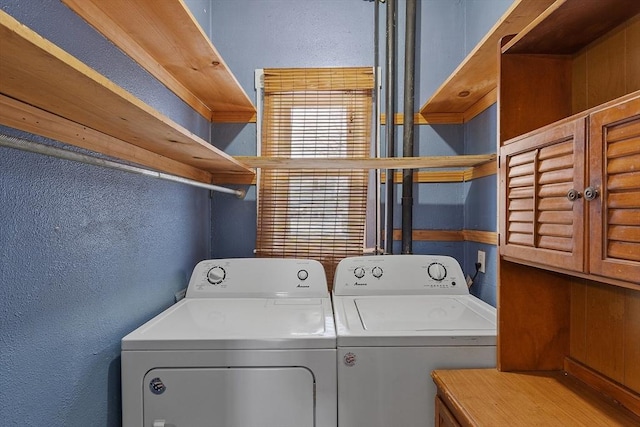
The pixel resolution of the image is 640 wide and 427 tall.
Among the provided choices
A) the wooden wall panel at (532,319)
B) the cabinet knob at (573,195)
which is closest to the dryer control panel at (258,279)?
the wooden wall panel at (532,319)

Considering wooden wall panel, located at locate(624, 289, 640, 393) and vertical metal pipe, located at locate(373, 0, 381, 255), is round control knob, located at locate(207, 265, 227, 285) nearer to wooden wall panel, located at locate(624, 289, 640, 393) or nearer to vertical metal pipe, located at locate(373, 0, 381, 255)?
vertical metal pipe, located at locate(373, 0, 381, 255)

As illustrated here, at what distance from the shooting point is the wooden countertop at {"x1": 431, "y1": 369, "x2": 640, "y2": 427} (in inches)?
37.3

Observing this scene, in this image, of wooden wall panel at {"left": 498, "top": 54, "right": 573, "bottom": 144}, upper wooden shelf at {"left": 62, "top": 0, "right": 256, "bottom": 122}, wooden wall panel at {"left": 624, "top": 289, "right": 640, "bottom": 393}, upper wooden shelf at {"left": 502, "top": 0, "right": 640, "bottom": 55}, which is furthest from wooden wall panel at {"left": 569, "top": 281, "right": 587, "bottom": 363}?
upper wooden shelf at {"left": 62, "top": 0, "right": 256, "bottom": 122}

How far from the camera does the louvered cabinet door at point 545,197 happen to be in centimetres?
88

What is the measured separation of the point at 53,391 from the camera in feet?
3.33

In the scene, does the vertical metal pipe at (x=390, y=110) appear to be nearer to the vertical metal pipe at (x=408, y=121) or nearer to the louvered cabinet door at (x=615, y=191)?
the vertical metal pipe at (x=408, y=121)

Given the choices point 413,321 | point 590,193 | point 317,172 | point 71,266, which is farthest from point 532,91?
point 71,266

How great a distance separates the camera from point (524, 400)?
1.05m

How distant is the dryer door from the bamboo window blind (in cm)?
104

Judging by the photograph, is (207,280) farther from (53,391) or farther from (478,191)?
(478,191)

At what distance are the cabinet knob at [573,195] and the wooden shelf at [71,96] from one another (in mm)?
1071

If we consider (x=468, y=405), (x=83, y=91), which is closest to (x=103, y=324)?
(x=83, y=91)

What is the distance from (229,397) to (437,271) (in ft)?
3.97

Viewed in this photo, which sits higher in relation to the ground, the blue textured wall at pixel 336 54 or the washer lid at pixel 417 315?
the blue textured wall at pixel 336 54
